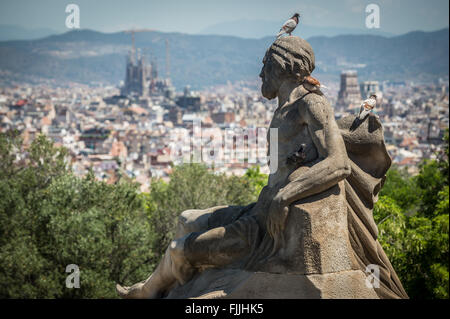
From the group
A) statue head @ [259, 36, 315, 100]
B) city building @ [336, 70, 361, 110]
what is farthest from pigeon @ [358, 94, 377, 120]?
city building @ [336, 70, 361, 110]

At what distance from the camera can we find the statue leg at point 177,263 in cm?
498

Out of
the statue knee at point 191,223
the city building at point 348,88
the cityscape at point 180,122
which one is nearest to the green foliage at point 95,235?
the statue knee at point 191,223

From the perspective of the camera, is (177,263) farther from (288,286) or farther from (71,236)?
(71,236)

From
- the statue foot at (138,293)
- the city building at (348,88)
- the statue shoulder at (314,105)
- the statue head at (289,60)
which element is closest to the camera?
the statue shoulder at (314,105)

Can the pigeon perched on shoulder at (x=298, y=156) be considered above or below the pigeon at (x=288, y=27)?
below

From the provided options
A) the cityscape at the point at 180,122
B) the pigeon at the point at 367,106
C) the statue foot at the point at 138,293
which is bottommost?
the cityscape at the point at 180,122

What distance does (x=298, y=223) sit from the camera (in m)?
4.41

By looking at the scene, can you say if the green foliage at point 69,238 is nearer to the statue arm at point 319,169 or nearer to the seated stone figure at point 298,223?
the seated stone figure at point 298,223

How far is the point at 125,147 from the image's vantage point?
112 m

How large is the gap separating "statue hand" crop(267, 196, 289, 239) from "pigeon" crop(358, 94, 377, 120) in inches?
36.4

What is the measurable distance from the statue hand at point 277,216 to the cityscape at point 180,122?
→ 51.8m
